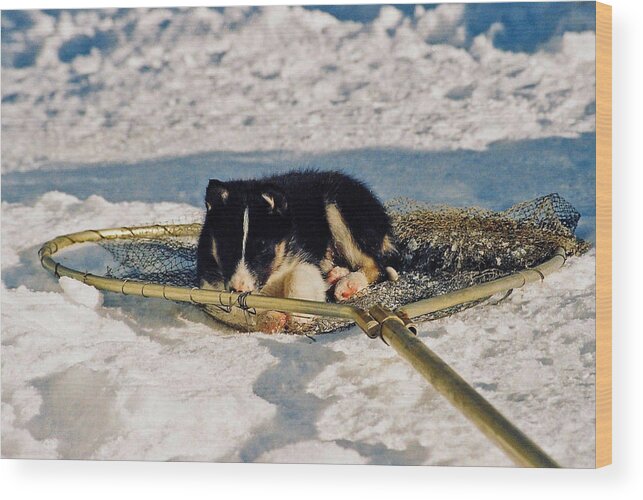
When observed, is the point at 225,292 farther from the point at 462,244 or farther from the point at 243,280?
the point at 462,244

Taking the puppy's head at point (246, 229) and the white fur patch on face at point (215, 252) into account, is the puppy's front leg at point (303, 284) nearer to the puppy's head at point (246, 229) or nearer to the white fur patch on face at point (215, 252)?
the puppy's head at point (246, 229)

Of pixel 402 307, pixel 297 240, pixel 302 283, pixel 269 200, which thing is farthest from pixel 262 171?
pixel 402 307

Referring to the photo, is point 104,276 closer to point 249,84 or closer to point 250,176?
point 250,176

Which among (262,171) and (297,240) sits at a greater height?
(262,171)

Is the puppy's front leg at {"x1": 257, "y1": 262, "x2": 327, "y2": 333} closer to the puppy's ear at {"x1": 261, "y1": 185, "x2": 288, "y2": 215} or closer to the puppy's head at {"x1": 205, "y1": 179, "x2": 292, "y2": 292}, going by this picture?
the puppy's head at {"x1": 205, "y1": 179, "x2": 292, "y2": 292}

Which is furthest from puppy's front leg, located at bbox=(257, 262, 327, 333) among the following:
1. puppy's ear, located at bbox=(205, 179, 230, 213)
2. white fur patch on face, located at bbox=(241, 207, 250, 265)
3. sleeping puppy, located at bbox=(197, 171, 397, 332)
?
puppy's ear, located at bbox=(205, 179, 230, 213)

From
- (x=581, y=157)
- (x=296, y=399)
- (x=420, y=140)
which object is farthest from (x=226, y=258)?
(x=581, y=157)
